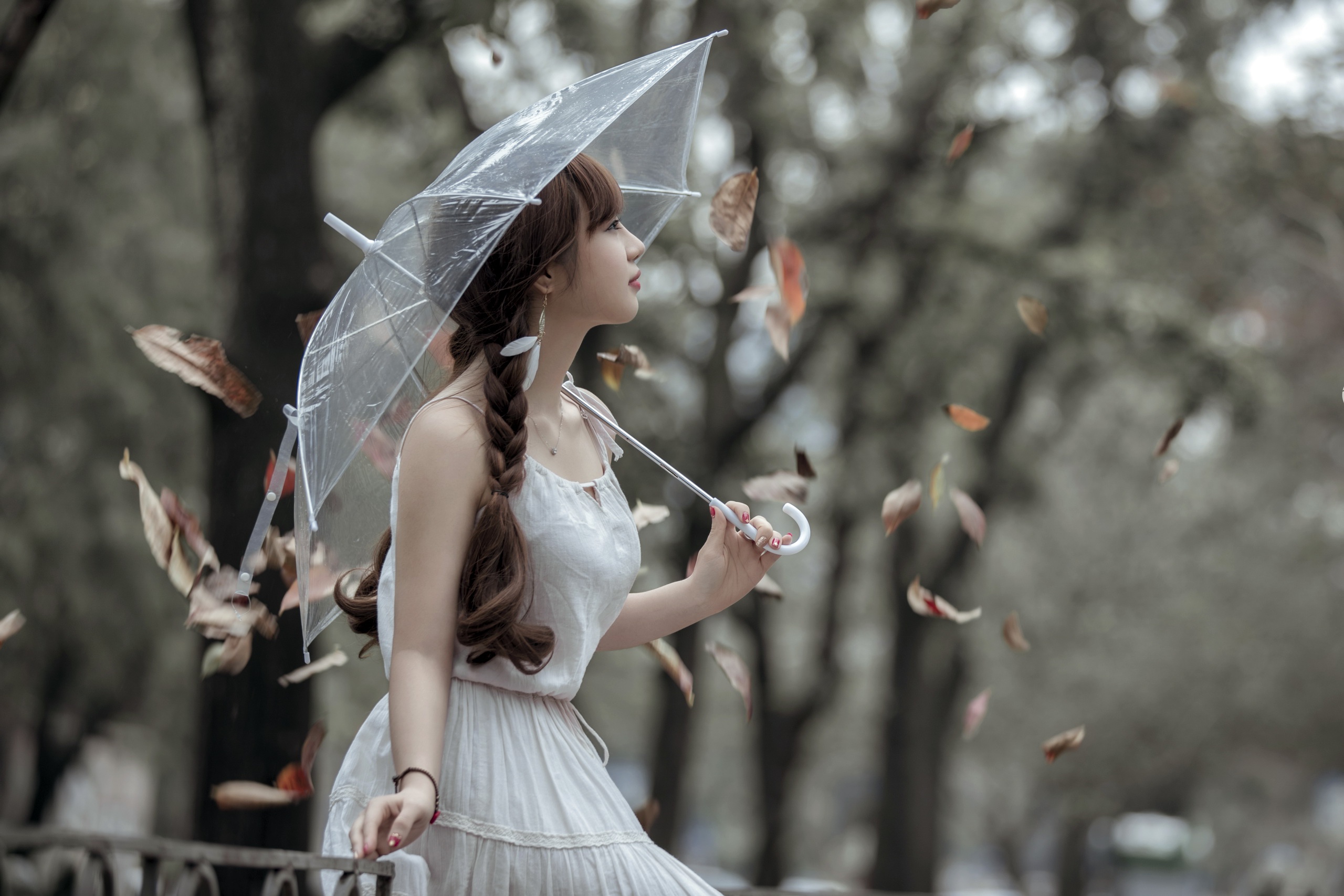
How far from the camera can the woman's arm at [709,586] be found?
2.38 m

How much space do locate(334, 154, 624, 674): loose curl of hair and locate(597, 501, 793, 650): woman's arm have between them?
0.43m

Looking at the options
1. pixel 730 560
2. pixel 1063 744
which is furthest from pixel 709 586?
pixel 1063 744

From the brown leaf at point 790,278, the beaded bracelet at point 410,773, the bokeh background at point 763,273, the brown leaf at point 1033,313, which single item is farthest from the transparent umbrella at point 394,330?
the bokeh background at point 763,273

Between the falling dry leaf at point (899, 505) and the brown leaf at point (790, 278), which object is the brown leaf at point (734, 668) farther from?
the brown leaf at point (790, 278)

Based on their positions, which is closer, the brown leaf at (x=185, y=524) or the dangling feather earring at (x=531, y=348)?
the dangling feather earring at (x=531, y=348)

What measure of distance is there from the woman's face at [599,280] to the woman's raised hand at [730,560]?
405 millimetres

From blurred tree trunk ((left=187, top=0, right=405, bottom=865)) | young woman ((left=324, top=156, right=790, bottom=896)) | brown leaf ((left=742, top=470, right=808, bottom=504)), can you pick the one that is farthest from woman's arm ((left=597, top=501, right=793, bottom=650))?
blurred tree trunk ((left=187, top=0, right=405, bottom=865))

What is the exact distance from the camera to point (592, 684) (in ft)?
56.7

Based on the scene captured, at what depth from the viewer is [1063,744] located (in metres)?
3.62

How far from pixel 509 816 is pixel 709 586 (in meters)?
0.62

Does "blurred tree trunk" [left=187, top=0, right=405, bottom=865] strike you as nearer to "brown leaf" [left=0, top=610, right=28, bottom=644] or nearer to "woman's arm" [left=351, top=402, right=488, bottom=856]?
"brown leaf" [left=0, top=610, right=28, bottom=644]

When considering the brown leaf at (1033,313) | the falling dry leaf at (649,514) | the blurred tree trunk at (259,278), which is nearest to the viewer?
the falling dry leaf at (649,514)

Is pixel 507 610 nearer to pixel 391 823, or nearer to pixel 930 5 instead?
pixel 391 823

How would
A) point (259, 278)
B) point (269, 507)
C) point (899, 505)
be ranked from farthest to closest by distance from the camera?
point (259, 278) → point (899, 505) → point (269, 507)
